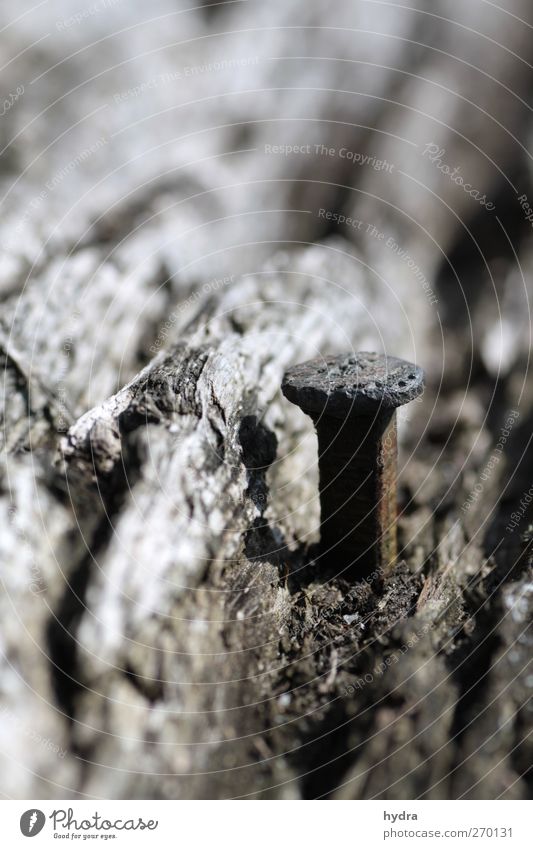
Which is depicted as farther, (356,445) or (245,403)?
(245,403)

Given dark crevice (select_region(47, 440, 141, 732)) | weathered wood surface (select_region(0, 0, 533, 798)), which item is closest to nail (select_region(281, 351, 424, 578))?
weathered wood surface (select_region(0, 0, 533, 798))

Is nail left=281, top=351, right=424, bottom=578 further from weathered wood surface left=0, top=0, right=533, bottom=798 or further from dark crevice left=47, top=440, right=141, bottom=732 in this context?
dark crevice left=47, top=440, right=141, bottom=732

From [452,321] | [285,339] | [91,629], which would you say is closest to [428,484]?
[285,339]

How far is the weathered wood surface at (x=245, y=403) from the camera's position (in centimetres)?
154

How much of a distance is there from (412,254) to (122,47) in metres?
1.64

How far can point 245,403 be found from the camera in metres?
2.01

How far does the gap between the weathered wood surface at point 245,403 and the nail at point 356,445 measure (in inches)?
4.0

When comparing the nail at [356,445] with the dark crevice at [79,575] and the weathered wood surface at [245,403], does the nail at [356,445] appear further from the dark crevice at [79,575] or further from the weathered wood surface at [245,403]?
the dark crevice at [79,575]

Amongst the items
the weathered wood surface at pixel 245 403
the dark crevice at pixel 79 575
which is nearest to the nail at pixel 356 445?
the weathered wood surface at pixel 245 403

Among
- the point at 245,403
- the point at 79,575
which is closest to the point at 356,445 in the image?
the point at 245,403

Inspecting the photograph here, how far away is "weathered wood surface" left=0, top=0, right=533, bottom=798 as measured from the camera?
5.04 feet

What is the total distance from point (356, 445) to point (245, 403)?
0.42 m

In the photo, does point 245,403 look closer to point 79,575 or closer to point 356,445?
point 356,445
